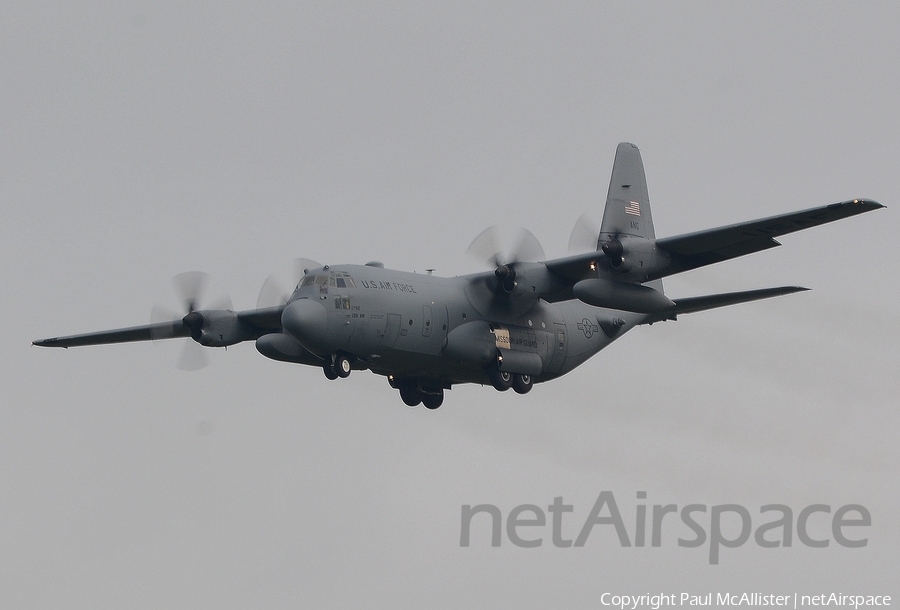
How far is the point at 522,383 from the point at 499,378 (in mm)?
768

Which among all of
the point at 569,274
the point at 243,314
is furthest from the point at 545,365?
the point at 243,314

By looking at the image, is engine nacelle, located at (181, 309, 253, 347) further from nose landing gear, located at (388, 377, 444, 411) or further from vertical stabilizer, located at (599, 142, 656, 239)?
vertical stabilizer, located at (599, 142, 656, 239)

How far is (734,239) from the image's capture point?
26875mm

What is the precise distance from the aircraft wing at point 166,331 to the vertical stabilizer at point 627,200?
7512mm

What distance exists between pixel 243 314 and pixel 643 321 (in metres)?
9.37

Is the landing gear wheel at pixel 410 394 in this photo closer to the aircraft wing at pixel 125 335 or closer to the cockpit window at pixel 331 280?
the cockpit window at pixel 331 280

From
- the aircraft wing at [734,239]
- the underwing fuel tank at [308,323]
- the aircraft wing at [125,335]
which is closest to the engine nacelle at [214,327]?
the aircraft wing at [125,335]

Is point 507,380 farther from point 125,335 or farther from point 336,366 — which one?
point 125,335

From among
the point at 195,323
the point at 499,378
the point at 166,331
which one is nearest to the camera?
the point at 499,378

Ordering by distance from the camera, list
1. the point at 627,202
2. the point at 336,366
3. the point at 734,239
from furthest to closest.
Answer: the point at 627,202, the point at 336,366, the point at 734,239

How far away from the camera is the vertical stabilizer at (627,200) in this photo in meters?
29.1

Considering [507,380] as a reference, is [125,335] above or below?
above

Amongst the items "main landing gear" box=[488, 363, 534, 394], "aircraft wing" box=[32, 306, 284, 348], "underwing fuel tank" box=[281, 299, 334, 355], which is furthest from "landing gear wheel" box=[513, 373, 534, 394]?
"aircraft wing" box=[32, 306, 284, 348]

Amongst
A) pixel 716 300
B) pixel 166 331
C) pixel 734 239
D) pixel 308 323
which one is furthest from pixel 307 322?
pixel 716 300
